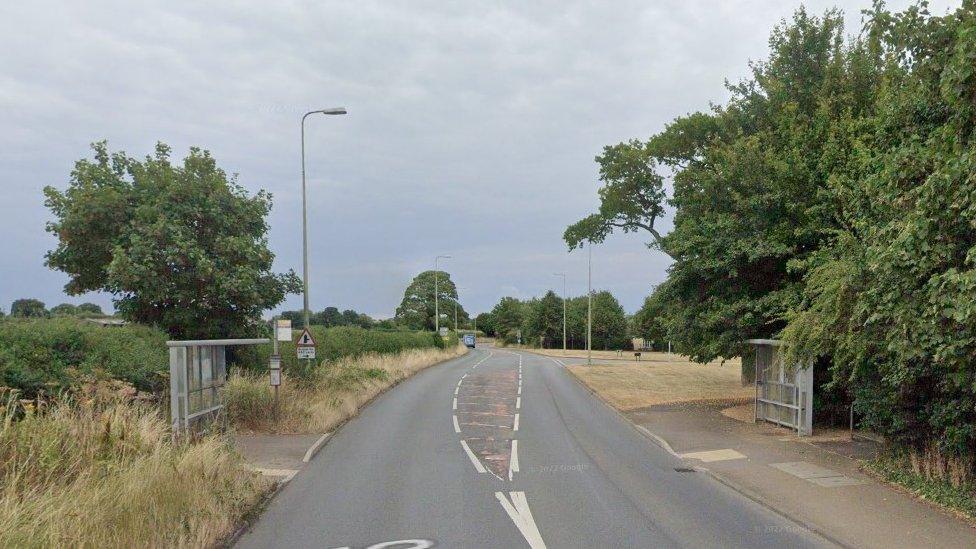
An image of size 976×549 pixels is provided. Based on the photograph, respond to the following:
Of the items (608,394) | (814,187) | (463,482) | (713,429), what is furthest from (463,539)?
(608,394)

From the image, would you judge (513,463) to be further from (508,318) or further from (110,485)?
(508,318)

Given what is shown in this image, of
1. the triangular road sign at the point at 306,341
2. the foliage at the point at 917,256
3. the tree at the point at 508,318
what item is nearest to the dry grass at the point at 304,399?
the triangular road sign at the point at 306,341

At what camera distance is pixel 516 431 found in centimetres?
1808

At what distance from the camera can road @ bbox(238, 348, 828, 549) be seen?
8383 millimetres

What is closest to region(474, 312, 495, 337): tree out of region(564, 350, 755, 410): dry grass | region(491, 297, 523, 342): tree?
region(491, 297, 523, 342): tree

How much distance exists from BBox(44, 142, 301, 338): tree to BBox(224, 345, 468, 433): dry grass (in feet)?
7.78

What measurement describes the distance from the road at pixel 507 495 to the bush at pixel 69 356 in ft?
12.5

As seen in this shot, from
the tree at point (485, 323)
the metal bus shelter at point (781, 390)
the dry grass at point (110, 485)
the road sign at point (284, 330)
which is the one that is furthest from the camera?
the tree at point (485, 323)

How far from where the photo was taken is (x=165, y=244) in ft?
62.2

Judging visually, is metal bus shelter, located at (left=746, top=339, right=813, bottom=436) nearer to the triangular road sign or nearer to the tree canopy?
the tree canopy

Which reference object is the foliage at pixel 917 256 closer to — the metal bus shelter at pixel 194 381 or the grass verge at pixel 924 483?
the grass verge at pixel 924 483

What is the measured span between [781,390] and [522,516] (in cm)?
1047

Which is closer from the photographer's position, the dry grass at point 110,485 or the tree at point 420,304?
the dry grass at point 110,485

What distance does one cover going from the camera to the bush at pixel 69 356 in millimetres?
10820
